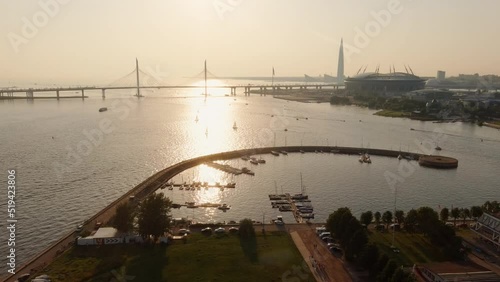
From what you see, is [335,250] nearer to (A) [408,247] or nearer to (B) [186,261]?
(A) [408,247]

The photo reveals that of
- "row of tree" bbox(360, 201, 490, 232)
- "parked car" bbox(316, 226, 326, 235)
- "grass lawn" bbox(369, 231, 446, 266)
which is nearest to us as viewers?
"grass lawn" bbox(369, 231, 446, 266)

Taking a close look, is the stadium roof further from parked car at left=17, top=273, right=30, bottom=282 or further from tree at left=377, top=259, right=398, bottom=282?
parked car at left=17, top=273, right=30, bottom=282

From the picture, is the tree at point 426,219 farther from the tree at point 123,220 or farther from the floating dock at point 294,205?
the tree at point 123,220

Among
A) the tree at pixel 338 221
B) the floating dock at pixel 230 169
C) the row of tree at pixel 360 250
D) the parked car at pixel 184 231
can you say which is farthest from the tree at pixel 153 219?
the floating dock at pixel 230 169

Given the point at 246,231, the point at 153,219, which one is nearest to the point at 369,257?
the point at 246,231

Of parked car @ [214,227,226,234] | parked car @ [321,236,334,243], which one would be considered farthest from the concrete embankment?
parked car @ [321,236,334,243]

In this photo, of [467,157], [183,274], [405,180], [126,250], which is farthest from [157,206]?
[467,157]
